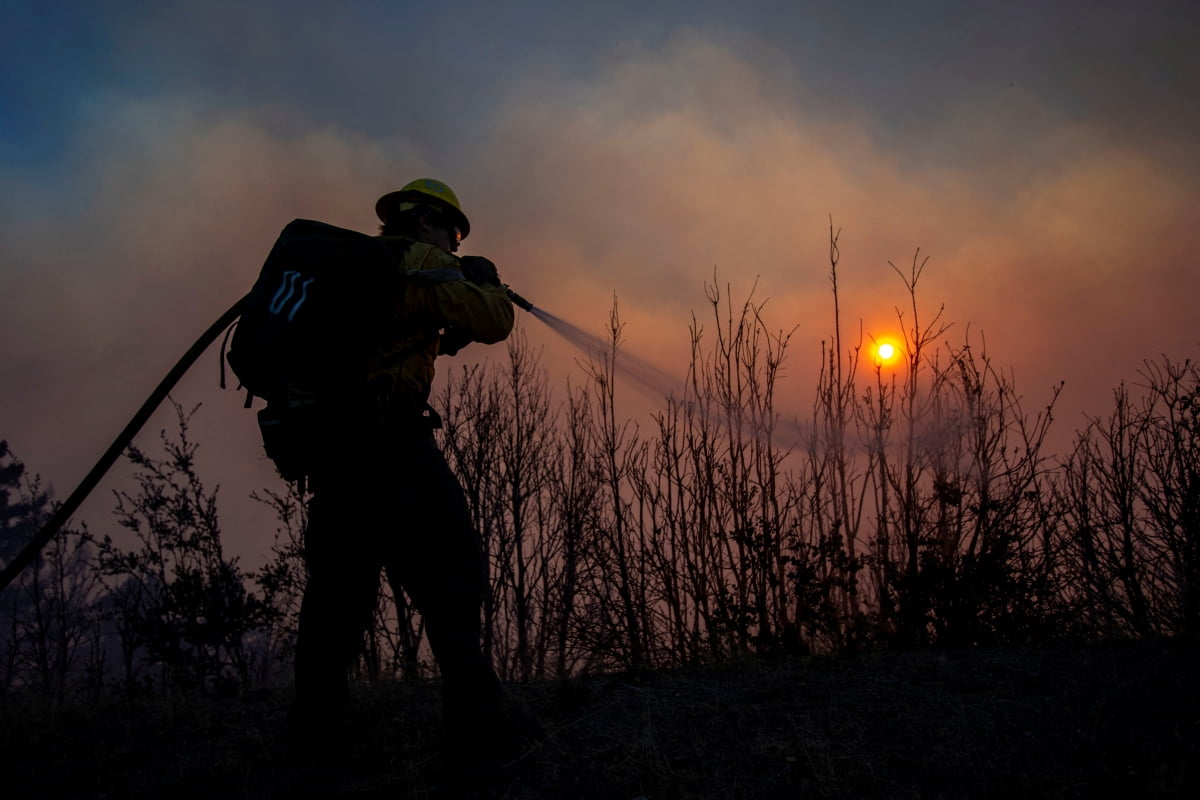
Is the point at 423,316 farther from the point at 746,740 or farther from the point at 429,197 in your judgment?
the point at 746,740

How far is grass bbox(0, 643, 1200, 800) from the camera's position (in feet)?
7.99

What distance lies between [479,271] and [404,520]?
3.30 ft

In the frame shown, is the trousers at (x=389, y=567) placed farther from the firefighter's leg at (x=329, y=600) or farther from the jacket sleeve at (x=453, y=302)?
the jacket sleeve at (x=453, y=302)

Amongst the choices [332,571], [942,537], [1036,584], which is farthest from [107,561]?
[1036,584]

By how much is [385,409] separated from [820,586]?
3.93m

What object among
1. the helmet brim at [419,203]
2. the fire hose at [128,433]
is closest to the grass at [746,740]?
the fire hose at [128,433]

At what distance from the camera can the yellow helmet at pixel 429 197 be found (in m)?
3.21

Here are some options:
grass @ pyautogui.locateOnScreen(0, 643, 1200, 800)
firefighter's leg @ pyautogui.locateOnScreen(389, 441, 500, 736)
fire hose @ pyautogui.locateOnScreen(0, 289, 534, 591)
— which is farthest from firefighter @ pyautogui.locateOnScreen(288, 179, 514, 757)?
fire hose @ pyautogui.locateOnScreen(0, 289, 534, 591)

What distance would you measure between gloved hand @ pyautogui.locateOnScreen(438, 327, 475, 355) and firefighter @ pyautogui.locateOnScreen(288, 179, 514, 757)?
0.05ft

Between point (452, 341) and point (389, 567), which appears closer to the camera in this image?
point (389, 567)

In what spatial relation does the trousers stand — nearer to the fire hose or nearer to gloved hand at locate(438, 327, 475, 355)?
gloved hand at locate(438, 327, 475, 355)

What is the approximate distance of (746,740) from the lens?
9.24 feet

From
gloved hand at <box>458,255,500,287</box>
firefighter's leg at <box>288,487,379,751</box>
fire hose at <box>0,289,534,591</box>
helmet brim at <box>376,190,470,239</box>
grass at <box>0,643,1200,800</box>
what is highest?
helmet brim at <box>376,190,470,239</box>

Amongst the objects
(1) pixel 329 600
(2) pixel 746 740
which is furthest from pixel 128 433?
(2) pixel 746 740
